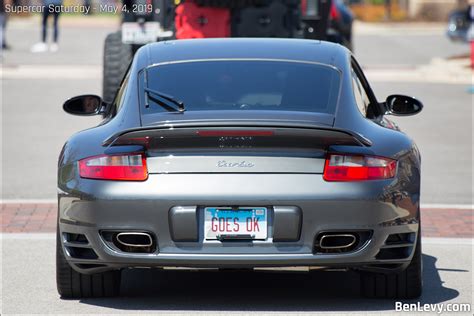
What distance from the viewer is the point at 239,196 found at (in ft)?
22.3

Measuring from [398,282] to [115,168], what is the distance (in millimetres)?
1653

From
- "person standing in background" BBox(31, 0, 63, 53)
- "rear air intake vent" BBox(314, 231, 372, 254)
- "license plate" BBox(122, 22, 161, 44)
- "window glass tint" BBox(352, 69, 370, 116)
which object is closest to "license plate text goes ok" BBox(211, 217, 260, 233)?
"rear air intake vent" BBox(314, 231, 372, 254)

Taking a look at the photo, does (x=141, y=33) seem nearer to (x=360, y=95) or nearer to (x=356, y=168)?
(x=360, y=95)

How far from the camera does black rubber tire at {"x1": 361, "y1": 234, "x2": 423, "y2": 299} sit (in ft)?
24.0

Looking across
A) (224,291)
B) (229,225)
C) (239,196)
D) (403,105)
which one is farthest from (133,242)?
(403,105)

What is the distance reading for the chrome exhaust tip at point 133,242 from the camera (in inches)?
273

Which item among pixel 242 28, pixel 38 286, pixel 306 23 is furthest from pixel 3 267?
pixel 306 23

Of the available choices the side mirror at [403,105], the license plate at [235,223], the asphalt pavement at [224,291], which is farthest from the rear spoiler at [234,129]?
the side mirror at [403,105]

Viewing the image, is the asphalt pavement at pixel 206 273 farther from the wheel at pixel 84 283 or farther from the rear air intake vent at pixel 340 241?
the rear air intake vent at pixel 340 241

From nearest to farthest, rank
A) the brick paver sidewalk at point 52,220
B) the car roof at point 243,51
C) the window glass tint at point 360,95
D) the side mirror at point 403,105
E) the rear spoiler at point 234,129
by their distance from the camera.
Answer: the rear spoiler at point 234,129
the window glass tint at point 360,95
the car roof at point 243,51
the side mirror at point 403,105
the brick paver sidewalk at point 52,220

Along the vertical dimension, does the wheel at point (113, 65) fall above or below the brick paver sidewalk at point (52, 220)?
below

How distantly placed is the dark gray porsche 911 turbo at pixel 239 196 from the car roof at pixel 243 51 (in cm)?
76

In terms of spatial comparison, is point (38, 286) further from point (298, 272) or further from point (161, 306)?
point (298, 272)

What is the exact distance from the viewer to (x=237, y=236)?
6.84 metres
